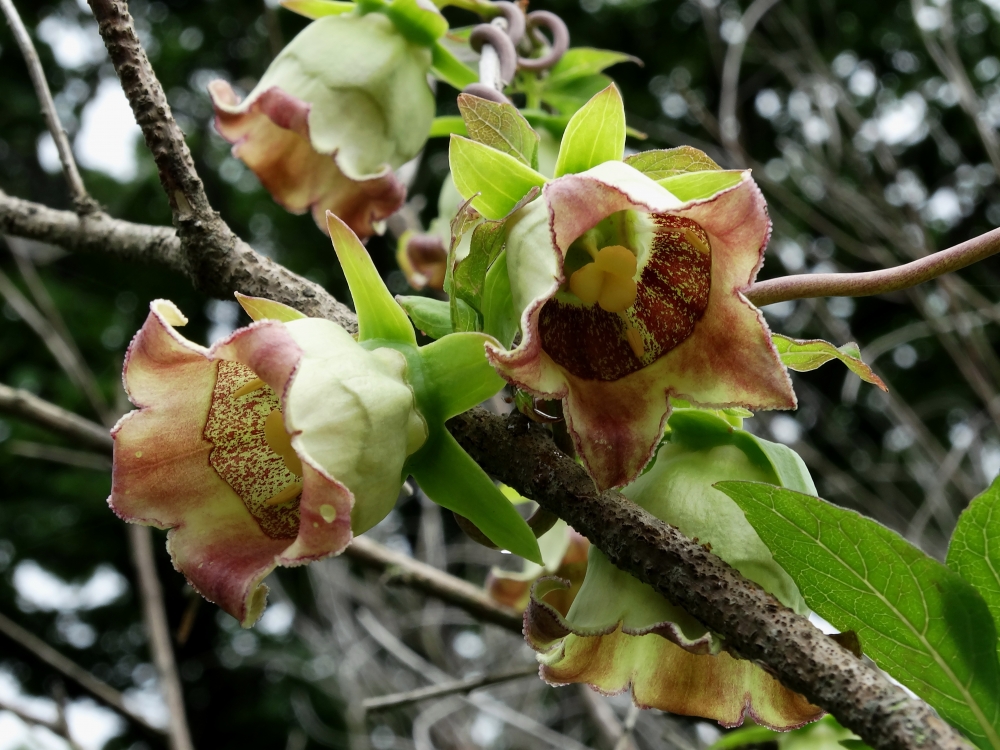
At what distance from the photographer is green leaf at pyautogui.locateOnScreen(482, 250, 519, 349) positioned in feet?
1.49

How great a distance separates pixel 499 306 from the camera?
463mm

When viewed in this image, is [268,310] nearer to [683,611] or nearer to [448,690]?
[683,611]

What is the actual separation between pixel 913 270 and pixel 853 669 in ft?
0.72

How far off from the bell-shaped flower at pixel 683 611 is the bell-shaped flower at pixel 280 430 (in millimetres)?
43

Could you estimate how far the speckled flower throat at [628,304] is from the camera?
0.46 m

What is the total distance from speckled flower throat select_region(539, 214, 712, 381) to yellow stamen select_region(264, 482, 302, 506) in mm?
146

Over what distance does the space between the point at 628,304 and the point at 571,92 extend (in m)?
0.55

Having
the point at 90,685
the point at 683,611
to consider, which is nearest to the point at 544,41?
the point at 683,611

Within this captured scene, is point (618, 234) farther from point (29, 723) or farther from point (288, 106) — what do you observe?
point (29, 723)

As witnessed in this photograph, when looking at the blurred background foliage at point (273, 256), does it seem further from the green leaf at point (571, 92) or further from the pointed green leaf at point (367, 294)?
the pointed green leaf at point (367, 294)

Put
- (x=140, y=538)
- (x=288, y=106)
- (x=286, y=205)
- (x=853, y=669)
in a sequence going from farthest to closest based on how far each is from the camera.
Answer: (x=140, y=538) → (x=286, y=205) → (x=288, y=106) → (x=853, y=669)

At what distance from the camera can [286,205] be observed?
0.89 metres

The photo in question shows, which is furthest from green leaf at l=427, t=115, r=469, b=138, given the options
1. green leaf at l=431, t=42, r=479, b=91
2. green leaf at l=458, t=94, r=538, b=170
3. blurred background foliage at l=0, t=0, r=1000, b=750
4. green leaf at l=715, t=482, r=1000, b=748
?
blurred background foliage at l=0, t=0, r=1000, b=750

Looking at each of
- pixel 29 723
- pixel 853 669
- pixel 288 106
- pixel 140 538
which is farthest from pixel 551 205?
pixel 140 538
